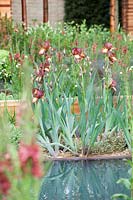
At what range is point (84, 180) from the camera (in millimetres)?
4148

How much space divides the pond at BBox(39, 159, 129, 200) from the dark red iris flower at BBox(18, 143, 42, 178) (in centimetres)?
240

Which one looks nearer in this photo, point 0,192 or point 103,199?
point 0,192

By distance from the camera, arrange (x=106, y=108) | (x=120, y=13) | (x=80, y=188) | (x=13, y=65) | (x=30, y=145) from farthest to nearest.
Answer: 1. (x=120, y=13)
2. (x=13, y=65)
3. (x=106, y=108)
4. (x=80, y=188)
5. (x=30, y=145)

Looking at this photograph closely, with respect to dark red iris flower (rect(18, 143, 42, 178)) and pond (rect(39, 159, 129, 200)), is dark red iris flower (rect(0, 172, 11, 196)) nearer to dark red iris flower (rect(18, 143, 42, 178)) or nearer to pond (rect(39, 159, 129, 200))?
dark red iris flower (rect(18, 143, 42, 178))

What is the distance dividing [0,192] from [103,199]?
2.31 meters

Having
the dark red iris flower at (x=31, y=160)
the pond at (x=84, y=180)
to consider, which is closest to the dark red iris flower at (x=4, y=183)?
the dark red iris flower at (x=31, y=160)

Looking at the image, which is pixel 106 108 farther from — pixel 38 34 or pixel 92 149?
pixel 38 34

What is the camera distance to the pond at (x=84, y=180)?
12.5 feet

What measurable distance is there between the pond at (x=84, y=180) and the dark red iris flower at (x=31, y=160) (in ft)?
7.88

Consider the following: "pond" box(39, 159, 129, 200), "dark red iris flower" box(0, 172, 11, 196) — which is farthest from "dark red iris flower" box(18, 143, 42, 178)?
"pond" box(39, 159, 129, 200)

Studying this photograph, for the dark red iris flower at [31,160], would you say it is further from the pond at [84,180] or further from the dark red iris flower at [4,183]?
the pond at [84,180]

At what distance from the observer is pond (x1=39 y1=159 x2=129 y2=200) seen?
380cm

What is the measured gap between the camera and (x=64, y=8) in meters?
16.6

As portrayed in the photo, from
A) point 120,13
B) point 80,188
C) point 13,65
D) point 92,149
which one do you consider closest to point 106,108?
point 92,149
